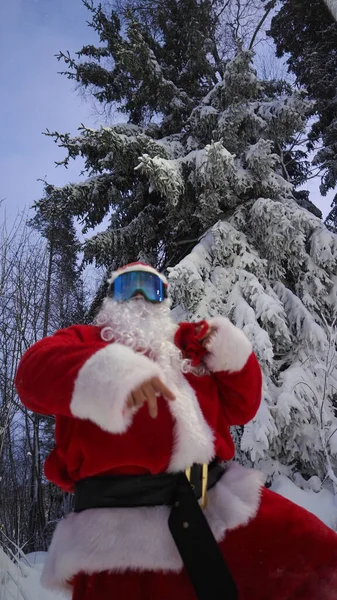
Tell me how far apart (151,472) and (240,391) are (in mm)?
494

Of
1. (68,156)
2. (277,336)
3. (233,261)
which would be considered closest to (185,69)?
(68,156)

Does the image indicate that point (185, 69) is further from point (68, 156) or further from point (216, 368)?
point (216, 368)

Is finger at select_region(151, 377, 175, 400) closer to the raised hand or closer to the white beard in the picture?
the raised hand

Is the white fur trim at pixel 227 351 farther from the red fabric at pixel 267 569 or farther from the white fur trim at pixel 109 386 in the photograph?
the red fabric at pixel 267 569

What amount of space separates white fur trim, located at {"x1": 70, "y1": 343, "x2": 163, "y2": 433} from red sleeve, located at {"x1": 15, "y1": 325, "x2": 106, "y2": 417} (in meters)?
0.05

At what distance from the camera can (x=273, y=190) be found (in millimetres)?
6410

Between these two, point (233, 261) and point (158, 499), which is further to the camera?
point (233, 261)

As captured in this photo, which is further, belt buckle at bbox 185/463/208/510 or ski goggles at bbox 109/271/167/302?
ski goggles at bbox 109/271/167/302

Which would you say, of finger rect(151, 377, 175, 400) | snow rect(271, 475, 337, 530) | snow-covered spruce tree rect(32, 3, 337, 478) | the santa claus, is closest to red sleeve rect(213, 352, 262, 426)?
the santa claus

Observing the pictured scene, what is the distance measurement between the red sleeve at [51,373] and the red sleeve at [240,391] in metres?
0.58

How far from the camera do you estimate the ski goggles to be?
1781 mm

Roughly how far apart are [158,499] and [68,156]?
20.1ft

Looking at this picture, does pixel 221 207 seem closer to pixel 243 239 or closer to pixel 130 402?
pixel 243 239

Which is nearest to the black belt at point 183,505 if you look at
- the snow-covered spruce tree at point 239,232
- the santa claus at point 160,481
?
the santa claus at point 160,481
